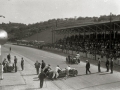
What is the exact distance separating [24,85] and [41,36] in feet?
259

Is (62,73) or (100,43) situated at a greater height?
(100,43)

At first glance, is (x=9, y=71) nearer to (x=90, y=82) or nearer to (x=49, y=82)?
(x=49, y=82)

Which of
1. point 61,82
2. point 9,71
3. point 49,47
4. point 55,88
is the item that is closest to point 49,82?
point 61,82

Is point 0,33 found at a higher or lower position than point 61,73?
higher

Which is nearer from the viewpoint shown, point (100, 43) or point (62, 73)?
point (62, 73)

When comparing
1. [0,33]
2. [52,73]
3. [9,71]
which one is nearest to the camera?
[0,33]

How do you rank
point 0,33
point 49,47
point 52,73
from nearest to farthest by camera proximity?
point 0,33 < point 52,73 < point 49,47

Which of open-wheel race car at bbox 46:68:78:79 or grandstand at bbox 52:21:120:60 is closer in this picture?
open-wheel race car at bbox 46:68:78:79

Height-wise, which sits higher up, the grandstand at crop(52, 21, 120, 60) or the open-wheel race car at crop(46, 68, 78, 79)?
the grandstand at crop(52, 21, 120, 60)

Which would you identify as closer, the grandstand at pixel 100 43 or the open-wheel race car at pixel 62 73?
the open-wheel race car at pixel 62 73

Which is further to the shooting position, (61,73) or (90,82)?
(61,73)

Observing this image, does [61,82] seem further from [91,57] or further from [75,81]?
[91,57]

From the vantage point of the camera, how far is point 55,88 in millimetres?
11211

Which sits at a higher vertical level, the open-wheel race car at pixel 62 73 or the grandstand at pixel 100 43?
the grandstand at pixel 100 43
